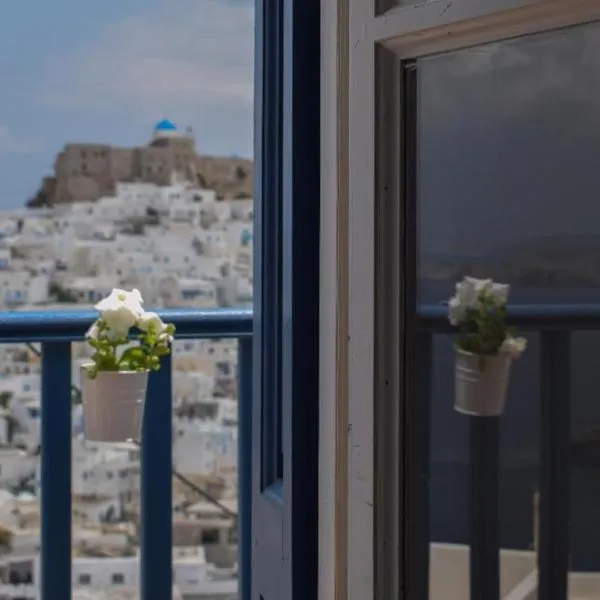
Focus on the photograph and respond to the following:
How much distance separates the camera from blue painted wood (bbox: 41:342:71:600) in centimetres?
193

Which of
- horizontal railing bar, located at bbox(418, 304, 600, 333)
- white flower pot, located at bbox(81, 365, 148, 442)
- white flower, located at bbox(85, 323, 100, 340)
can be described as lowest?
white flower pot, located at bbox(81, 365, 148, 442)

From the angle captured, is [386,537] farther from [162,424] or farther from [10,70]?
[10,70]

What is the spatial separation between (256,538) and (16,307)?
942 millimetres

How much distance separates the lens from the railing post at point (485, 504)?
3.31 feet

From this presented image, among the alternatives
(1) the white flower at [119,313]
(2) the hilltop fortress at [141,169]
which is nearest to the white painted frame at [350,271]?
(1) the white flower at [119,313]

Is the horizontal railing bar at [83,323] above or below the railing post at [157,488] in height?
above

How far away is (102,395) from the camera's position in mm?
1826

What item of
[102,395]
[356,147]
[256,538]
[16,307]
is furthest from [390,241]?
[16,307]

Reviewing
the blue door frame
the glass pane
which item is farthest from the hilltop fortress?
the glass pane

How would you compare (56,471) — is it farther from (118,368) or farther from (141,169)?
(141,169)

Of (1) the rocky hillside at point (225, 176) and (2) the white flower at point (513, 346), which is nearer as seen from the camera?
(2) the white flower at point (513, 346)

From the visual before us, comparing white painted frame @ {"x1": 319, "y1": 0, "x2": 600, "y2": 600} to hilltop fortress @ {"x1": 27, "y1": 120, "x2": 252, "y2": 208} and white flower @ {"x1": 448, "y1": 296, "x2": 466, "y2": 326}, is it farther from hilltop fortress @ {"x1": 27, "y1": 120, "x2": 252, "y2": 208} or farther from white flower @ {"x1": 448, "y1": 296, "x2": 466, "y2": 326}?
hilltop fortress @ {"x1": 27, "y1": 120, "x2": 252, "y2": 208}

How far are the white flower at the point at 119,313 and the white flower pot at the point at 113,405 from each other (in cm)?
9

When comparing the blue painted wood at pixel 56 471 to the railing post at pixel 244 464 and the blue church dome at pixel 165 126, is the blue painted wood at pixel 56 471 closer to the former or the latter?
the railing post at pixel 244 464
